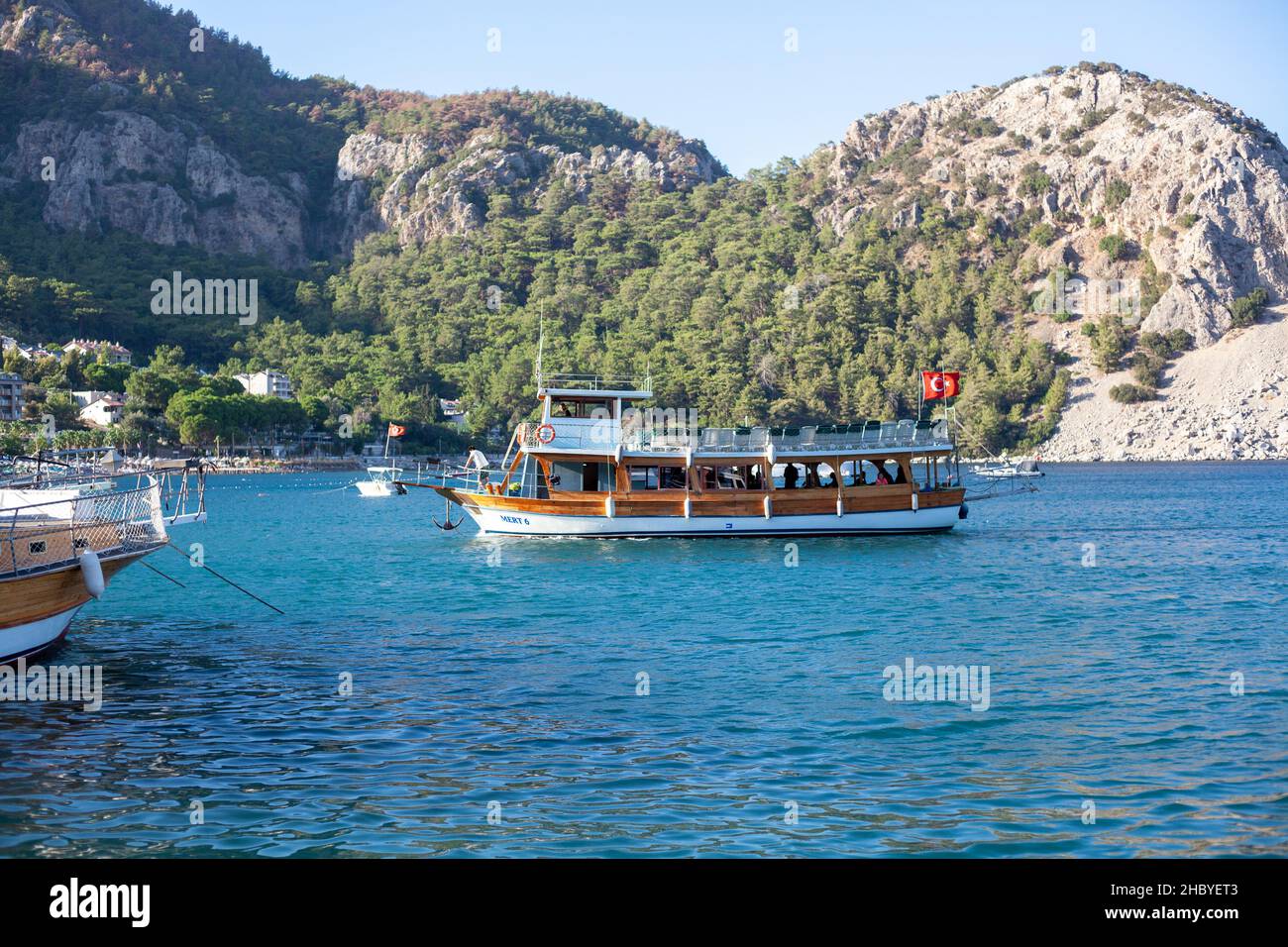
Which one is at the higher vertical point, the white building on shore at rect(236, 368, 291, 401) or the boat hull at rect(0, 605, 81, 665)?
the white building on shore at rect(236, 368, 291, 401)

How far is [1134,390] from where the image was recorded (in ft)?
572

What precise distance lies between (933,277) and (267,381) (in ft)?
359

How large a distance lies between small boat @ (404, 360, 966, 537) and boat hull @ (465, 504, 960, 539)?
0.04 metres

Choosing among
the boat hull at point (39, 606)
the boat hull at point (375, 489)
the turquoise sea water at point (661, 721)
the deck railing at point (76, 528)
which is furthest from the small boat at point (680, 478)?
the boat hull at point (375, 489)

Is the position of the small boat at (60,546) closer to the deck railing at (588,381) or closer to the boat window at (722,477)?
the deck railing at (588,381)

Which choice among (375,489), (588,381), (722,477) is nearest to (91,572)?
(722,477)

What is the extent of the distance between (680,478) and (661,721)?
3105 cm

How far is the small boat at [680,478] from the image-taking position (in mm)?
46219

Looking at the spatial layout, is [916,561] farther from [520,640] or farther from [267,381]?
[267,381]

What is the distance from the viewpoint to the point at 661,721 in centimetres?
1650

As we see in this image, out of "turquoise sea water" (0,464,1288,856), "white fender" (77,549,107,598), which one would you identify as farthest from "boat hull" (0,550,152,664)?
"turquoise sea water" (0,464,1288,856)

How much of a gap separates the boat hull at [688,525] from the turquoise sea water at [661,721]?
10561 mm

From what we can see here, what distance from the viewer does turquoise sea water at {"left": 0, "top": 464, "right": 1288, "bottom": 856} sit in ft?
39.0

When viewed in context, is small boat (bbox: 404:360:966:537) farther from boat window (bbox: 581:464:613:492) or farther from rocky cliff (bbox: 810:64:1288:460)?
rocky cliff (bbox: 810:64:1288:460)
